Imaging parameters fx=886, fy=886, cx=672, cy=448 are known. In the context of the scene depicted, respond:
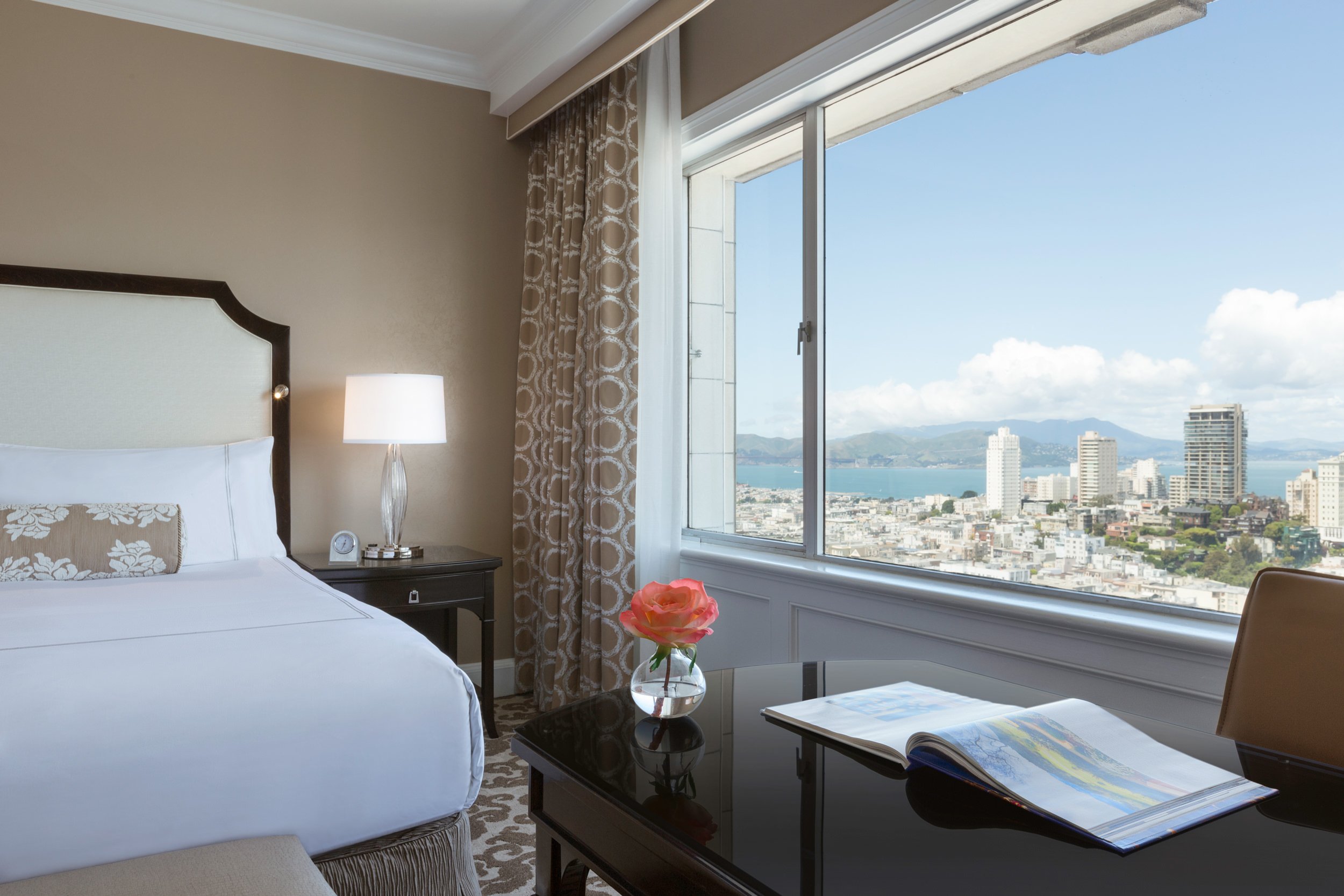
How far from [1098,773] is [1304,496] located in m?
1.14

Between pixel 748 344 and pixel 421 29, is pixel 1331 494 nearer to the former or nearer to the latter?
pixel 748 344

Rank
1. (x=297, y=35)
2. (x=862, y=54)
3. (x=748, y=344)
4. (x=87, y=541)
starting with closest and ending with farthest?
(x=862, y=54) → (x=87, y=541) → (x=748, y=344) → (x=297, y=35)

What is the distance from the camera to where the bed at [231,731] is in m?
1.43

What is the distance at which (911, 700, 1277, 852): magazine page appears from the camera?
0.84 meters

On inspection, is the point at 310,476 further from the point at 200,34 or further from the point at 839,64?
the point at 839,64

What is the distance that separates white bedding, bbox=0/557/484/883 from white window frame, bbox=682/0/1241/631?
1.27m

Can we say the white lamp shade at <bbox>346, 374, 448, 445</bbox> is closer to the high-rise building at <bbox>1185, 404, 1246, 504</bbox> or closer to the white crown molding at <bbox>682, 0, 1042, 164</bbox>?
the white crown molding at <bbox>682, 0, 1042, 164</bbox>

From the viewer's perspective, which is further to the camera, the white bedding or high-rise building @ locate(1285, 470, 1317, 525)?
high-rise building @ locate(1285, 470, 1317, 525)

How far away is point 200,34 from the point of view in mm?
3445

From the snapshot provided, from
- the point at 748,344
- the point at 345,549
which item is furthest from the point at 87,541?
the point at 748,344

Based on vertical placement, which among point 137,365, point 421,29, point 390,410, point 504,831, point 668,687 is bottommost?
point 504,831

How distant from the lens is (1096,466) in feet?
6.86

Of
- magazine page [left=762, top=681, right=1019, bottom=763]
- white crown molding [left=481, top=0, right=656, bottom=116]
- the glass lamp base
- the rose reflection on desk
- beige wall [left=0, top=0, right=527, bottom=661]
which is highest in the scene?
white crown molding [left=481, top=0, right=656, bottom=116]

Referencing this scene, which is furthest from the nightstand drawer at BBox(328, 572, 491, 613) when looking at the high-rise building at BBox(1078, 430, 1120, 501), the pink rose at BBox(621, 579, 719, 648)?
the pink rose at BBox(621, 579, 719, 648)
